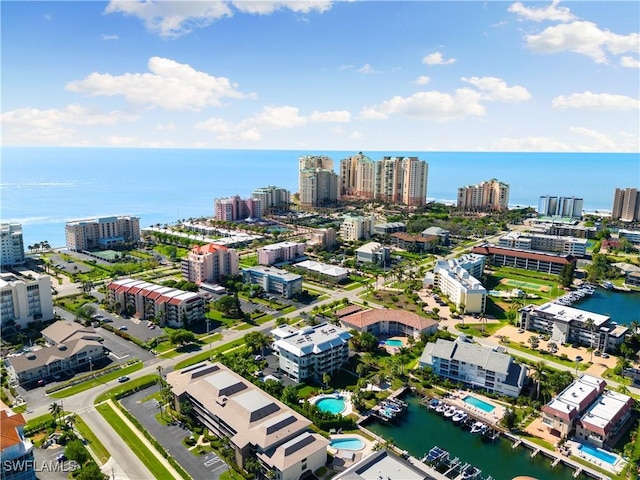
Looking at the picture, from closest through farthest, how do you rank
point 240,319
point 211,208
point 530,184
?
1. point 240,319
2. point 211,208
3. point 530,184

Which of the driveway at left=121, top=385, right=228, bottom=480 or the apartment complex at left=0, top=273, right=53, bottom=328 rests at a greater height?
the apartment complex at left=0, top=273, right=53, bottom=328

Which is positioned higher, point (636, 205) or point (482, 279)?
point (636, 205)

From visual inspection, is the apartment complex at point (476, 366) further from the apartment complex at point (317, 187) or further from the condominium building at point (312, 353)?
the apartment complex at point (317, 187)

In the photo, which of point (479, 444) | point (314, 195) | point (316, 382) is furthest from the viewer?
point (314, 195)

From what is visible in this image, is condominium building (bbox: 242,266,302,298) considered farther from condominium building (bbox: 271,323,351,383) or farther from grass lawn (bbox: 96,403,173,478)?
grass lawn (bbox: 96,403,173,478)

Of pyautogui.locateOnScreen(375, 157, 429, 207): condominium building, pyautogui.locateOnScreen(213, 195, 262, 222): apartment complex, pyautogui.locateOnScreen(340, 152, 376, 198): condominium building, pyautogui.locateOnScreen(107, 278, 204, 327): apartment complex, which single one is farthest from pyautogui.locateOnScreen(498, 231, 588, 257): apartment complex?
pyautogui.locateOnScreen(340, 152, 376, 198): condominium building

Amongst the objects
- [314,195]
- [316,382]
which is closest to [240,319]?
[316,382]

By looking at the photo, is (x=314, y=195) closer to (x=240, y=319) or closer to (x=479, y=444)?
(x=240, y=319)
